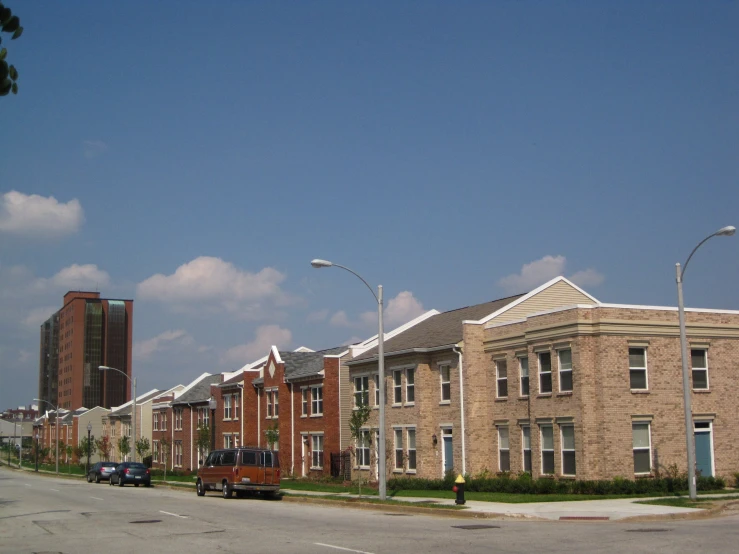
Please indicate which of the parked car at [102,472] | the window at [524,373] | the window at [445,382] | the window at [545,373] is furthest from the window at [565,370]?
the parked car at [102,472]

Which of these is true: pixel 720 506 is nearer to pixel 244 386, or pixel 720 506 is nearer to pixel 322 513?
pixel 322 513

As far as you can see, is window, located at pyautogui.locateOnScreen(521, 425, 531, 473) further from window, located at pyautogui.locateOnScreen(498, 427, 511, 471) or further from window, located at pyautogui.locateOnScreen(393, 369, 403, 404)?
window, located at pyautogui.locateOnScreen(393, 369, 403, 404)

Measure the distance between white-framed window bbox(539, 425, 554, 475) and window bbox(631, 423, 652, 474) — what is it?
325cm

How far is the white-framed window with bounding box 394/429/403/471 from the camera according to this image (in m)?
43.5

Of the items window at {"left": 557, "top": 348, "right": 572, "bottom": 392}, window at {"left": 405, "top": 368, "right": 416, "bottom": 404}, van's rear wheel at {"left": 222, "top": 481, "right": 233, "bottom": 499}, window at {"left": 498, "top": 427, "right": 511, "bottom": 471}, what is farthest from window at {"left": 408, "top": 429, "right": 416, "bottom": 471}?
van's rear wheel at {"left": 222, "top": 481, "right": 233, "bottom": 499}

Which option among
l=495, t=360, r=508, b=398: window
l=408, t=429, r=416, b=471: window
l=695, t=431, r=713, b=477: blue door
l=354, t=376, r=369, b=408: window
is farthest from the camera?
l=354, t=376, r=369, b=408: window

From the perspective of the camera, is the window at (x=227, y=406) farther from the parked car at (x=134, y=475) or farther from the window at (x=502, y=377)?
the window at (x=502, y=377)

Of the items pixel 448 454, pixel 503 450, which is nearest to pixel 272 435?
pixel 448 454

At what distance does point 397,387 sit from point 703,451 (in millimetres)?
15203

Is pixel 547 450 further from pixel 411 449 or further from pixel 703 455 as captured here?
pixel 411 449

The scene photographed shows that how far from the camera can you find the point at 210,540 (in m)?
18.1

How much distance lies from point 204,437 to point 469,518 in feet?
134

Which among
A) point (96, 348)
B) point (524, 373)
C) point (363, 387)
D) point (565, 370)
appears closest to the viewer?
point (565, 370)

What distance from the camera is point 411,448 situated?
42719 millimetres
